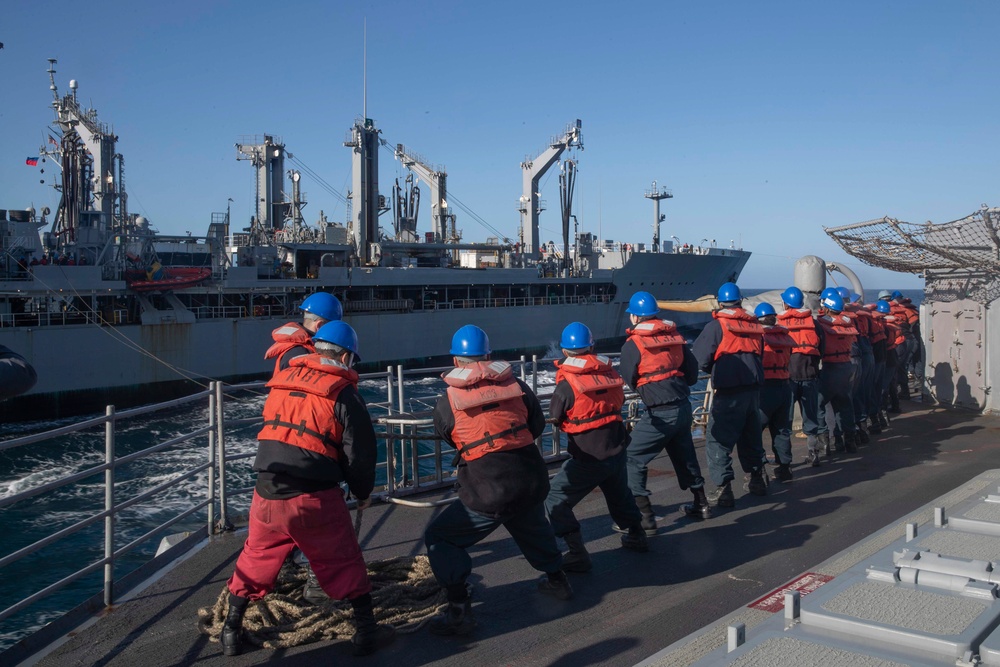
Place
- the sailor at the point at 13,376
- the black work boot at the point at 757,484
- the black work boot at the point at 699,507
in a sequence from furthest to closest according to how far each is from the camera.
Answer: the black work boot at the point at 757,484 → the black work boot at the point at 699,507 → the sailor at the point at 13,376

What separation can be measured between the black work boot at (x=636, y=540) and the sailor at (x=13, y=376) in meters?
3.28

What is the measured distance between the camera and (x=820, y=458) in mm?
7227

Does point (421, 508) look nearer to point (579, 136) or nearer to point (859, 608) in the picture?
point (859, 608)

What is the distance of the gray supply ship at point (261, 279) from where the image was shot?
22.4 metres

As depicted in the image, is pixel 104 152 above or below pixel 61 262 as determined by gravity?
above

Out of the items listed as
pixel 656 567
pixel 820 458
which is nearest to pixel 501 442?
pixel 656 567

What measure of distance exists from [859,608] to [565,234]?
3842 cm

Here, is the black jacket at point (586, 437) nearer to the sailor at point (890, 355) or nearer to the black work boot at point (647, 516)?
the black work boot at point (647, 516)

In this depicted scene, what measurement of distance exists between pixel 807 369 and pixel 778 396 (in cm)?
82

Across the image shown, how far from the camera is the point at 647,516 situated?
Result: 4.88 metres

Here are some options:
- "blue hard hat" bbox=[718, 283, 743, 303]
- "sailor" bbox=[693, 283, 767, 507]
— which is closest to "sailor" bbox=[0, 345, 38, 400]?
"sailor" bbox=[693, 283, 767, 507]

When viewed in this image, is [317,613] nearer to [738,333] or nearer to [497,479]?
[497,479]

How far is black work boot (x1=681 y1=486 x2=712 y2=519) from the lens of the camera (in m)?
5.16

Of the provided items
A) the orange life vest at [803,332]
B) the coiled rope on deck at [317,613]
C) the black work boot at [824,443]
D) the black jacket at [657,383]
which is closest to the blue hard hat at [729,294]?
the black jacket at [657,383]
